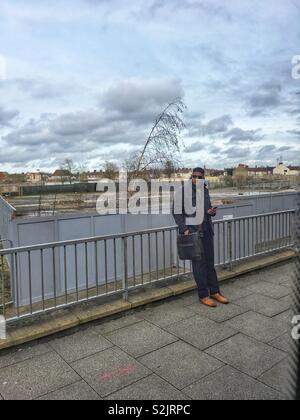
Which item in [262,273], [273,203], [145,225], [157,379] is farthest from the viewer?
[273,203]

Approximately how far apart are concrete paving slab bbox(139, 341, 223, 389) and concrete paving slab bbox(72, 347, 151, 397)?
131 millimetres

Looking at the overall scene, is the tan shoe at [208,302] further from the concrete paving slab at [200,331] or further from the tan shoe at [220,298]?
the concrete paving slab at [200,331]

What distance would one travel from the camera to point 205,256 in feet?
14.9

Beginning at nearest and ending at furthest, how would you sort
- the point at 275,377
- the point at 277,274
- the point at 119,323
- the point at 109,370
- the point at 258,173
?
1. the point at 275,377
2. the point at 109,370
3. the point at 119,323
4. the point at 277,274
5. the point at 258,173

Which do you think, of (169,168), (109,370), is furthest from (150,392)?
(169,168)

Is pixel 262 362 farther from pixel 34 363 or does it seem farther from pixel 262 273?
pixel 262 273

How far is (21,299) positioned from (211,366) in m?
4.71

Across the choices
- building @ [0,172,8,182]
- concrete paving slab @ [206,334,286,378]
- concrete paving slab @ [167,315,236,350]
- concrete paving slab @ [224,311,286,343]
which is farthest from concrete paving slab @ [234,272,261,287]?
building @ [0,172,8,182]

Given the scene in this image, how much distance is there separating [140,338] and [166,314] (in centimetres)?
69

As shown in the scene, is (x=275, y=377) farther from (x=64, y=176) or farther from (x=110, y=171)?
(x=64, y=176)

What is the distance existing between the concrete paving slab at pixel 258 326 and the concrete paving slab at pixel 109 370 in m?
1.28

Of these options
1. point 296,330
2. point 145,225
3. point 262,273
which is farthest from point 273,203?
point 296,330
